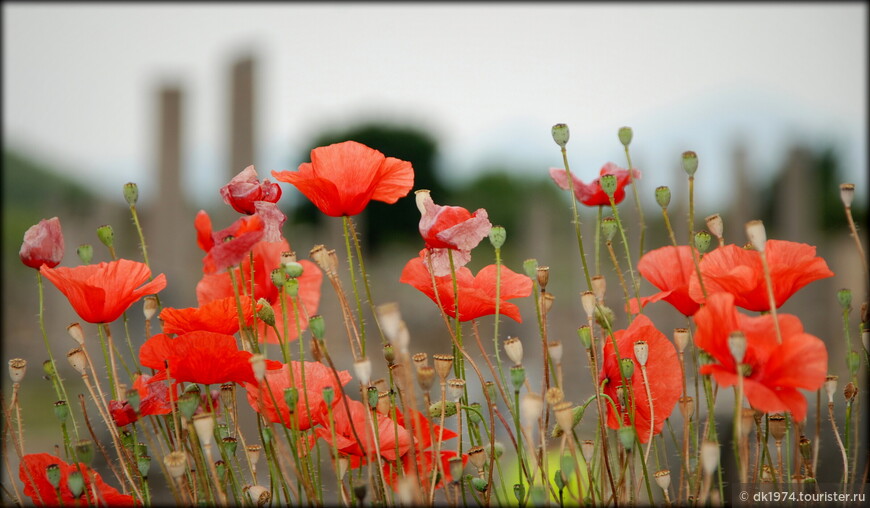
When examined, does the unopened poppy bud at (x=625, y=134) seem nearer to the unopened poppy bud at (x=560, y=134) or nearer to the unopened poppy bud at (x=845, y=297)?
the unopened poppy bud at (x=560, y=134)

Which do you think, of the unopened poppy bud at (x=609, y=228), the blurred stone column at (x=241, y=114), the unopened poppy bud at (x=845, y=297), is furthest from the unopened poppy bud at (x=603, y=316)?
the blurred stone column at (x=241, y=114)

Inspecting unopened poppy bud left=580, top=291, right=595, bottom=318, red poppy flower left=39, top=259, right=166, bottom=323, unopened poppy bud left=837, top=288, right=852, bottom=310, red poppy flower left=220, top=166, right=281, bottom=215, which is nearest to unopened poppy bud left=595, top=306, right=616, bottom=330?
unopened poppy bud left=580, top=291, right=595, bottom=318

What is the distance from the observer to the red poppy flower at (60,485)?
0.70m

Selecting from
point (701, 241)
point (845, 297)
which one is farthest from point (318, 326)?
point (845, 297)

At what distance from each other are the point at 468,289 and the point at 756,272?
26 centimetres

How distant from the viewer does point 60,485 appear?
75cm

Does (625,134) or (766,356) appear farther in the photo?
(625,134)

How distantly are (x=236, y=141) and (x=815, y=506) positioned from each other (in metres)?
4.02

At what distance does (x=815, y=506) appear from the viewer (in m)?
0.72

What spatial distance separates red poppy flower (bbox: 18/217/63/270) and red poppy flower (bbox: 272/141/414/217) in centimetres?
23

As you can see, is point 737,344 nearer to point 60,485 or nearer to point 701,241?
point 701,241

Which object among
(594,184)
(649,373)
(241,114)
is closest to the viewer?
(649,373)

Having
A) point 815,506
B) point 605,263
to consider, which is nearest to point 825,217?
point 605,263

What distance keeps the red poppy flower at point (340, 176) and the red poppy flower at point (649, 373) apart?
28 cm
